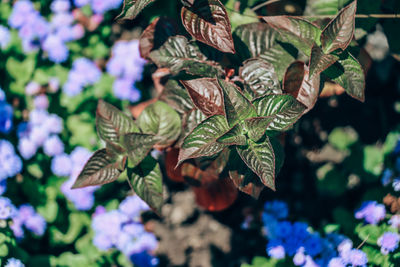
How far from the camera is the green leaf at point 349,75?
4.03 ft

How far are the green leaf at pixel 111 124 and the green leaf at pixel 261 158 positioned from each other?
1.57 feet

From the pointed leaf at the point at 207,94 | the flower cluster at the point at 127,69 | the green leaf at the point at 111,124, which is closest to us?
the pointed leaf at the point at 207,94

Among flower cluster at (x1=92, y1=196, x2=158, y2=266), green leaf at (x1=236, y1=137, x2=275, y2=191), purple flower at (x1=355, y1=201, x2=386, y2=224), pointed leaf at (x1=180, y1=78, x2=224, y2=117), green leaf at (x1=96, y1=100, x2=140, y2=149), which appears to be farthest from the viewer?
flower cluster at (x1=92, y1=196, x2=158, y2=266)

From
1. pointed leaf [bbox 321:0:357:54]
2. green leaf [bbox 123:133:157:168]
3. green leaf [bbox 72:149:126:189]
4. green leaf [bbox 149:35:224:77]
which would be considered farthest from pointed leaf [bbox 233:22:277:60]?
green leaf [bbox 72:149:126:189]

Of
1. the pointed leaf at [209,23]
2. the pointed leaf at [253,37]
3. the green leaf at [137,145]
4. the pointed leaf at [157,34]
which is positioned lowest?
the green leaf at [137,145]

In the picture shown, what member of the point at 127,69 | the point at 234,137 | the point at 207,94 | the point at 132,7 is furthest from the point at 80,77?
the point at 234,137

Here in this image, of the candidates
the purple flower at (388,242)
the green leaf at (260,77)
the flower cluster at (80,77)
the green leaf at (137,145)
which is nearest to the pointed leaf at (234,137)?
the green leaf at (260,77)

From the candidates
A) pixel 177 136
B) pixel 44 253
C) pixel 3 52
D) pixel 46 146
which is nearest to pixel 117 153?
pixel 177 136

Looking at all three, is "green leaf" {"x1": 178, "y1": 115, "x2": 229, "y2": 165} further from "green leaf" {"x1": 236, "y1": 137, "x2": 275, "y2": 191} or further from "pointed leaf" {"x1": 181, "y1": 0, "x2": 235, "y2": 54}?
"pointed leaf" {"x1": 181, "y1": 0, "x2": 235, "y2": 54}

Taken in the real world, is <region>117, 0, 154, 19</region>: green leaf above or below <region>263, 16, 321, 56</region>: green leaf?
above

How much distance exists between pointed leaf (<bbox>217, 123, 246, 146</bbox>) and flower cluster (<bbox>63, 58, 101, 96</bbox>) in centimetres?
118

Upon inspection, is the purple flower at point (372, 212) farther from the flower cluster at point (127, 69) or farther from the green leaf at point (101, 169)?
the flower cluster at point (127, 69)

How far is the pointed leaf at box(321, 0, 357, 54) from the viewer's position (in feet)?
3.87

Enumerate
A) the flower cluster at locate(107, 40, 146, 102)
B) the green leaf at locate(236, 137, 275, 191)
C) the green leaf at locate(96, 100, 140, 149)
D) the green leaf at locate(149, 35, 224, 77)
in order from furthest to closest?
1. the flower cluster at locate(107, 40, 146, 102)
2. the green leaf at locate(96, 100, 140, 149)
3. the green leaf at locate(149, 35, 224, 77)
4. the green leaf at locate(236, 137, 275, 191)
